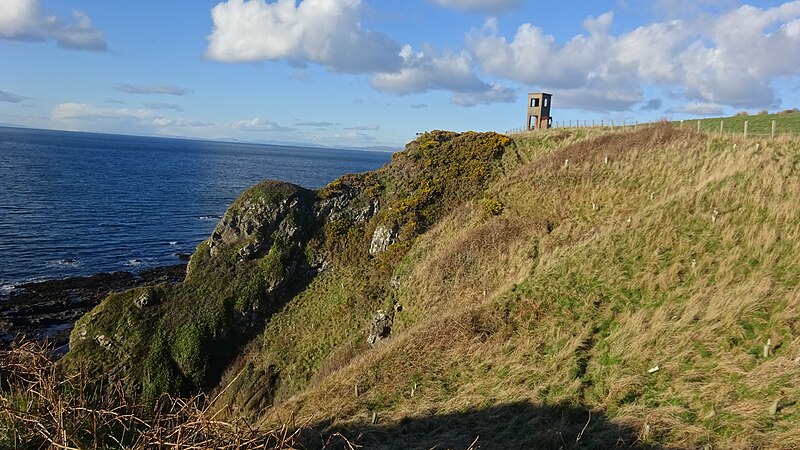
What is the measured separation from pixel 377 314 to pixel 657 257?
15.1 meters

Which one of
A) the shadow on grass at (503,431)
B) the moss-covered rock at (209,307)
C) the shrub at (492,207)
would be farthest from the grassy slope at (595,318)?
the moss-covered rock at (209,307)

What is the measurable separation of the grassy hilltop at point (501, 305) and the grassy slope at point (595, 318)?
0.08m

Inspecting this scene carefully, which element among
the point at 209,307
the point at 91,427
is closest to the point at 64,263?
the point at 209,307

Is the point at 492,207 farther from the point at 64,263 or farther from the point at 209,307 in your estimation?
the point at 64,263

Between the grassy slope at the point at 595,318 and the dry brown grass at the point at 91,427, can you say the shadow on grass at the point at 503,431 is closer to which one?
the grassy slope at the point at 595,318

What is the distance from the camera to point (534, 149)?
1442 inches

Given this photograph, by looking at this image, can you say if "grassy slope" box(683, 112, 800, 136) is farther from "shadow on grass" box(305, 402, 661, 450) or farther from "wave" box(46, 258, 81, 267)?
"wave" box(46, 258, 81, 267)

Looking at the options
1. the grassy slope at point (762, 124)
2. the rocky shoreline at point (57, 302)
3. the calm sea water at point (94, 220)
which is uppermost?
the grassy slope at point (762, 124)

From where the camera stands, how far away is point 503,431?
13.0 metres

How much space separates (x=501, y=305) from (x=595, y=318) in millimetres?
3936

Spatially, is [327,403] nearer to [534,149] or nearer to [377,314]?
[377,314]

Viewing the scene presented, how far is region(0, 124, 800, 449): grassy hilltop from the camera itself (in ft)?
42.5

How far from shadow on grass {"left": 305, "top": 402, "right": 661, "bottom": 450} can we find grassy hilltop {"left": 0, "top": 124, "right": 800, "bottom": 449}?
7 centimetres

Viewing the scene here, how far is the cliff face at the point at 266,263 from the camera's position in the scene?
27.9 meters
